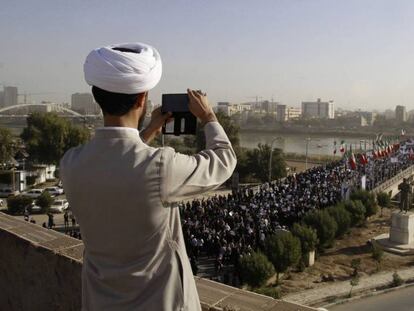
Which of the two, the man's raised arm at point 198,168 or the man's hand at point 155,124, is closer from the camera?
the man's raised arm at point 198,168

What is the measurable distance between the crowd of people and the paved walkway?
198cm

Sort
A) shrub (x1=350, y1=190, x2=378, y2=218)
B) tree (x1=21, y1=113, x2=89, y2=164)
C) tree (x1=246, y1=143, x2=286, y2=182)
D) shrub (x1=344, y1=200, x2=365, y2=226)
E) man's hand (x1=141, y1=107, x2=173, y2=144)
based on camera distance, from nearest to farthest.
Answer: man's hand (x1=141, y1=107, x2=173, y2=144)
shrub (x1=344, y1=200, x2=365, y2=226)
shrub (x1=350, y1=190, x2=378, y2=218)
tree (x1=21, y1=113, x2=89, y2=164)
tree (x1=246, y1=143, x2=286, y2=182)

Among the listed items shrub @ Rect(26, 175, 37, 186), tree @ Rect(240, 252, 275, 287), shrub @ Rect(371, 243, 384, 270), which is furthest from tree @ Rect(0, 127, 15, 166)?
shrub @ Rect(371, 243, 384, 270)

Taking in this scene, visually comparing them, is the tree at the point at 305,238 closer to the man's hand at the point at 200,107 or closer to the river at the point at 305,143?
the man's hand at the point at 200,107

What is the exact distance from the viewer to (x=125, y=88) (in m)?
1.46

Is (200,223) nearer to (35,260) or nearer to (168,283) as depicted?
(35,260)

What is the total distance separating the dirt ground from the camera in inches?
622

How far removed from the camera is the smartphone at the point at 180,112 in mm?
1688

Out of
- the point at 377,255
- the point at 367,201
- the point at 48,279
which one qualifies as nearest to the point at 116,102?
the point at 48,279

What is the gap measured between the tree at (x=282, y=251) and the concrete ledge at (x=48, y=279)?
38.8 feet

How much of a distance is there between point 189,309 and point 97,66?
73 cm

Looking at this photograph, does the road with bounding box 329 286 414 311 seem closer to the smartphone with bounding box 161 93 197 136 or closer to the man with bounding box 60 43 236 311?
the smartphone with bounding box 161 93 197 136

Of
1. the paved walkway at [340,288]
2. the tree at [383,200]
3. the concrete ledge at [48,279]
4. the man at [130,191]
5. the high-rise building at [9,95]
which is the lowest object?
the paved walkway at [340,288]

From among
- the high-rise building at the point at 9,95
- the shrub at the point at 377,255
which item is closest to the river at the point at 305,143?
the shrub at the point at 377,255
